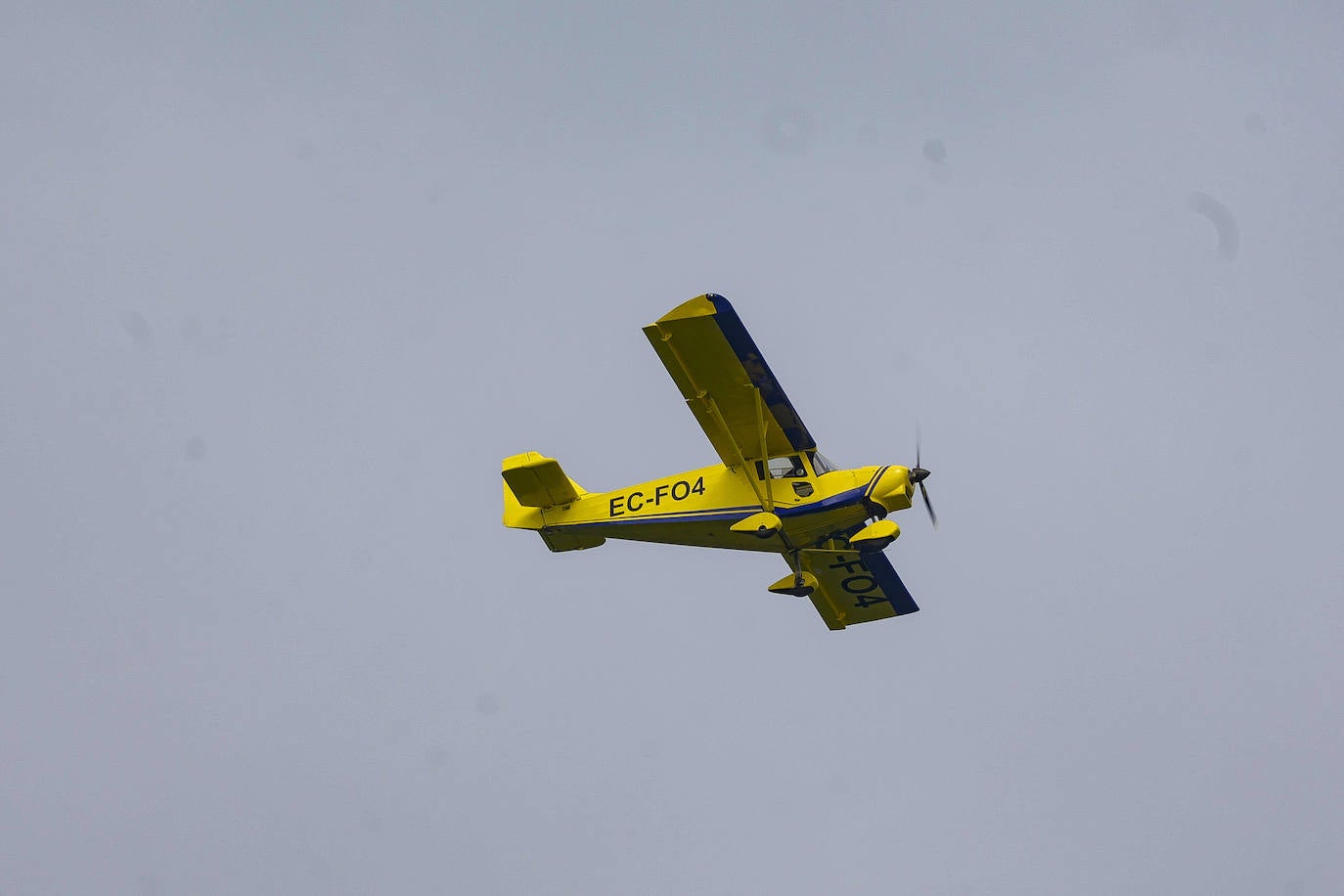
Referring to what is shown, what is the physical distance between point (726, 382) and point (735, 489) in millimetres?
2437

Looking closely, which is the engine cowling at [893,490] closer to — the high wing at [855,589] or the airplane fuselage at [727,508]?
the airplane fuselage at [727,508]

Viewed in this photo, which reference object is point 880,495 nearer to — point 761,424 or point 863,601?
point 761,424

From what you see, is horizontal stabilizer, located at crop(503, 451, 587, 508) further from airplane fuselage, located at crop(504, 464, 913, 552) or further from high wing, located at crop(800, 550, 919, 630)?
high wing, located at crop(800, 550, 919, 630)

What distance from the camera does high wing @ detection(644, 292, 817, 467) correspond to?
116 feet

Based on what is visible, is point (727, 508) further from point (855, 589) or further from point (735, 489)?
point (855, 589)

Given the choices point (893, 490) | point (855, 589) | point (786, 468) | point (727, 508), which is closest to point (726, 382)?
point (786, 468)

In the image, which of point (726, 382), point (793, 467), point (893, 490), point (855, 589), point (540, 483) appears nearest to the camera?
point (893, 490)

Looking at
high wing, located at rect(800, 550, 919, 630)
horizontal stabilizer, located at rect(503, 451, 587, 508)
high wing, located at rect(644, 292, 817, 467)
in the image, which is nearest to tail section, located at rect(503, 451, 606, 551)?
horizontal stabilizer, located at rect(503, 451, 587, 508)

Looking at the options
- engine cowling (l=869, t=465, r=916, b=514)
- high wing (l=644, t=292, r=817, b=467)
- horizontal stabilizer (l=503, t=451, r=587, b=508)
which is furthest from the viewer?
horizontal stabilizer (l=503, t=451, r=587, b=508)

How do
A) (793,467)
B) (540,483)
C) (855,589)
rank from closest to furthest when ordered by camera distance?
1. (793,467)
2. (540,483)
3. (855,589)

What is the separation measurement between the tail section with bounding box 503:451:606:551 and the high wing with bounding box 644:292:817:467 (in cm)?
402

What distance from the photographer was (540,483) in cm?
3981

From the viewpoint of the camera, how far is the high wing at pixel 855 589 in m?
40.6

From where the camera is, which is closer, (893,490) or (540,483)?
(893,490)
